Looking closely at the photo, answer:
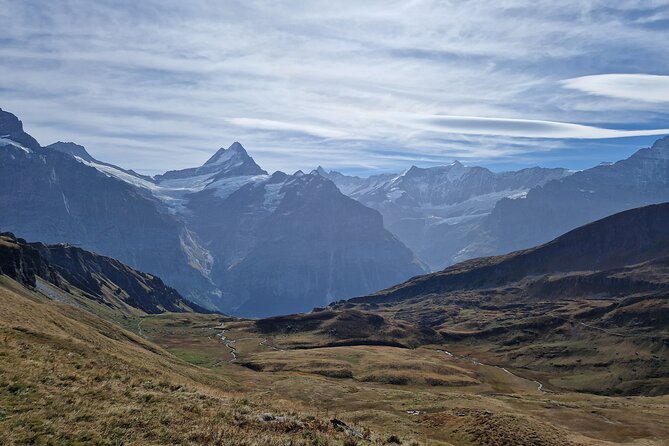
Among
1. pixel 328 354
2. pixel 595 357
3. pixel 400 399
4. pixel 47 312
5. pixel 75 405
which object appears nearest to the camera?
pixel 75 405

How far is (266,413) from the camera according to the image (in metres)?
32.8

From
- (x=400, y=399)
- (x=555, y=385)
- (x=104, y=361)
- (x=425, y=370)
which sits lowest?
(x=555, y=385)

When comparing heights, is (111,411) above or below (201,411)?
above

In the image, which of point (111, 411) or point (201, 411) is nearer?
point (111, 411)

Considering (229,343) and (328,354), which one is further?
(229,343)

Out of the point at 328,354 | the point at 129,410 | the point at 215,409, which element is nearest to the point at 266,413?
the point at 215,409

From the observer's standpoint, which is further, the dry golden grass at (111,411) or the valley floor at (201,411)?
the valley floor at (201,411)

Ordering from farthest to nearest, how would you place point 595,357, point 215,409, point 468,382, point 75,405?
point 595,357
point 468,382
point 215,409
point 75,405

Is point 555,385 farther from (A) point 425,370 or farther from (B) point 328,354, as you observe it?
(B) point 328,354

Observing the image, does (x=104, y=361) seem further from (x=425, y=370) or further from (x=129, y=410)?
(x=425, y=370)

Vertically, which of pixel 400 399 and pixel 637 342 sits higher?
pixel 400 399

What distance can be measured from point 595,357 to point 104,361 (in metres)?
177

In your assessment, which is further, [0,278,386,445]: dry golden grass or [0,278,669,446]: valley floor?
[0,278,669,446]: valley floor

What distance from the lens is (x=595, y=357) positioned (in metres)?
183
